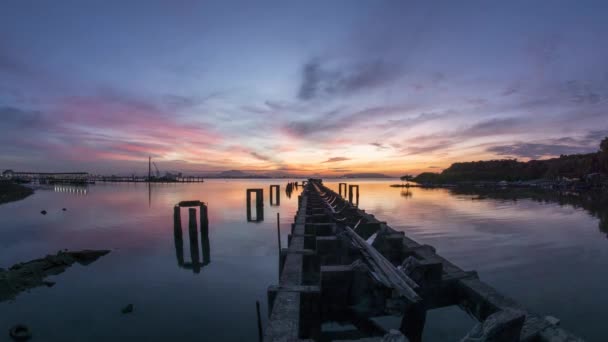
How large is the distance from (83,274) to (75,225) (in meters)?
15.0

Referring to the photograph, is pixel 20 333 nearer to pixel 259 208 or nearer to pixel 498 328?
pixel 498 328

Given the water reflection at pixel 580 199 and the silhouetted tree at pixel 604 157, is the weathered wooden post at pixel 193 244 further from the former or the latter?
the silhouetted tree at pixel 604 157

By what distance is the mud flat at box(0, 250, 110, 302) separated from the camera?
9.77 metres

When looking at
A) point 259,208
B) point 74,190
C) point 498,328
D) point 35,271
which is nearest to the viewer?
point 498,328

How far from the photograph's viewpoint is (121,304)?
9.27m

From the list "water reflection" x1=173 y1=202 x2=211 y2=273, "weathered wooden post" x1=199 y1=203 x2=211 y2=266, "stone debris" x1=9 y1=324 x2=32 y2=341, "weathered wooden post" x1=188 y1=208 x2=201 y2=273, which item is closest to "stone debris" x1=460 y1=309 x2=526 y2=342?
"stone debris" x1=9 y1=324 x2=32 y2=341

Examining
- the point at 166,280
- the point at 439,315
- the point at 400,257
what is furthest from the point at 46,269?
the point at 439,315

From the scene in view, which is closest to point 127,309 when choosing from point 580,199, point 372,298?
point 372,298

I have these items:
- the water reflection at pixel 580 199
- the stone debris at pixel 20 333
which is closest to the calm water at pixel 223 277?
the stone debris at pixel 20 333

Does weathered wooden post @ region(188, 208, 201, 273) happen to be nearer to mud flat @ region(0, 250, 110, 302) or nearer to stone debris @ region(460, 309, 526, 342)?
mud flat @ region(0, 250, 110, 302)

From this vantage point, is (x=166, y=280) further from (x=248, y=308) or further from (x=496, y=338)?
(x=496, y=338)

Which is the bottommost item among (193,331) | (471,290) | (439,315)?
(193,331)

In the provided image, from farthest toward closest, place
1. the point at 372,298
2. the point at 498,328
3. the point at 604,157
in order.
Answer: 1. the point at 604,157
2. the point at 372,298
3. the point at 498,328

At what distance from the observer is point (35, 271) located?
1138cm
